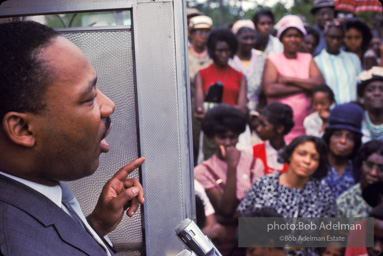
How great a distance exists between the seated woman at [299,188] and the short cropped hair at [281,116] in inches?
8.7

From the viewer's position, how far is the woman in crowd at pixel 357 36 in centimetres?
412

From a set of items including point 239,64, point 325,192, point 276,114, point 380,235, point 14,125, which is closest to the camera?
point 14,125

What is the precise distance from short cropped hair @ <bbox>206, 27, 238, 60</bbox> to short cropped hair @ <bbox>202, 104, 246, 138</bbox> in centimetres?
58

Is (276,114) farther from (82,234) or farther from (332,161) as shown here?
(82,234)

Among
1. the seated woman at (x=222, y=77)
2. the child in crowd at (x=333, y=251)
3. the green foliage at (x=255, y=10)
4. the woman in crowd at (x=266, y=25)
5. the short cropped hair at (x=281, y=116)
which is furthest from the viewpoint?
the green foliage at (x=255, y=10)

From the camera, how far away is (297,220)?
3.34 meters

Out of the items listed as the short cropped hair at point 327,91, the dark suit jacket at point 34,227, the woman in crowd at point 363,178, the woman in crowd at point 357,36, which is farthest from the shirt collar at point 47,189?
the woman in crowd at point 357,36

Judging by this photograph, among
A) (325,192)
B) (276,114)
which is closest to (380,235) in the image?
(325,192)

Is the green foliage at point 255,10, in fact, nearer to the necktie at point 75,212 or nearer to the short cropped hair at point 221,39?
the short cropped hair at point 221,39

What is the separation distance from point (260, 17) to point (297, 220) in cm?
198

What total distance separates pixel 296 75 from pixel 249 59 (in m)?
0.47

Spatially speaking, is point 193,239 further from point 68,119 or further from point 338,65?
point 338,65

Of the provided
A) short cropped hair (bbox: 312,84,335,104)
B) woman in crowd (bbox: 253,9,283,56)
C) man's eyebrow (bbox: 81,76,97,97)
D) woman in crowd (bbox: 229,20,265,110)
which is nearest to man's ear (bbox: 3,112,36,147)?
man's eyebrow (bbox: 81,76,97,97)

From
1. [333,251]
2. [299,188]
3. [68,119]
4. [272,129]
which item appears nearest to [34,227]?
[68,119]
